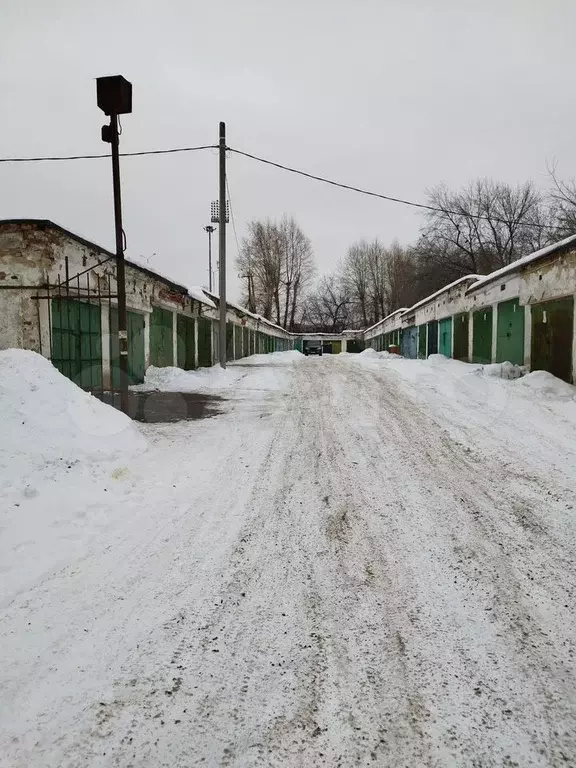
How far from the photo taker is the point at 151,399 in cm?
1030

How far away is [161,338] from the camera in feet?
47.7

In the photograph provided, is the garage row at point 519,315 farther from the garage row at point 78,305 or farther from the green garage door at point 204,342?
the green garage door at point 204,342

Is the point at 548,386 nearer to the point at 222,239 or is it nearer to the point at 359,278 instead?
the point at 222,239

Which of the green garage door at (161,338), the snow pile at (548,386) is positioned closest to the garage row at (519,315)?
the snow pile at (548,386)

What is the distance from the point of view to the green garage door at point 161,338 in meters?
14.0

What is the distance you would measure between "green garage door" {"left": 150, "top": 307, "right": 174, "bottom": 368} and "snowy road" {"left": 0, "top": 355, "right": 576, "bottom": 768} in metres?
9.54

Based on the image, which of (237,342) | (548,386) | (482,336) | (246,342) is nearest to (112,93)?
(548,386)

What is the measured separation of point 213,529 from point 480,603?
6.69 feet

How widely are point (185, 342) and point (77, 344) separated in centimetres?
622

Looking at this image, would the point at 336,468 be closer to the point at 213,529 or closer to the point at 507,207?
the point at 213,529

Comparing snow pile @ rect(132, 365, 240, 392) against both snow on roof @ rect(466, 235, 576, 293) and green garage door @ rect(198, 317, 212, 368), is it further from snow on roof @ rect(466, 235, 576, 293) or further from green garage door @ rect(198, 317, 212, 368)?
snow on roof @ rect(466, 235, 576, 293)

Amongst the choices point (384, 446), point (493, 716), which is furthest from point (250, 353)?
point (493, 716)

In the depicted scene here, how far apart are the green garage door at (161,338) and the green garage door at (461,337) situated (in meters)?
11.0

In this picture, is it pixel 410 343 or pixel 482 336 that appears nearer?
pixel 482 336
